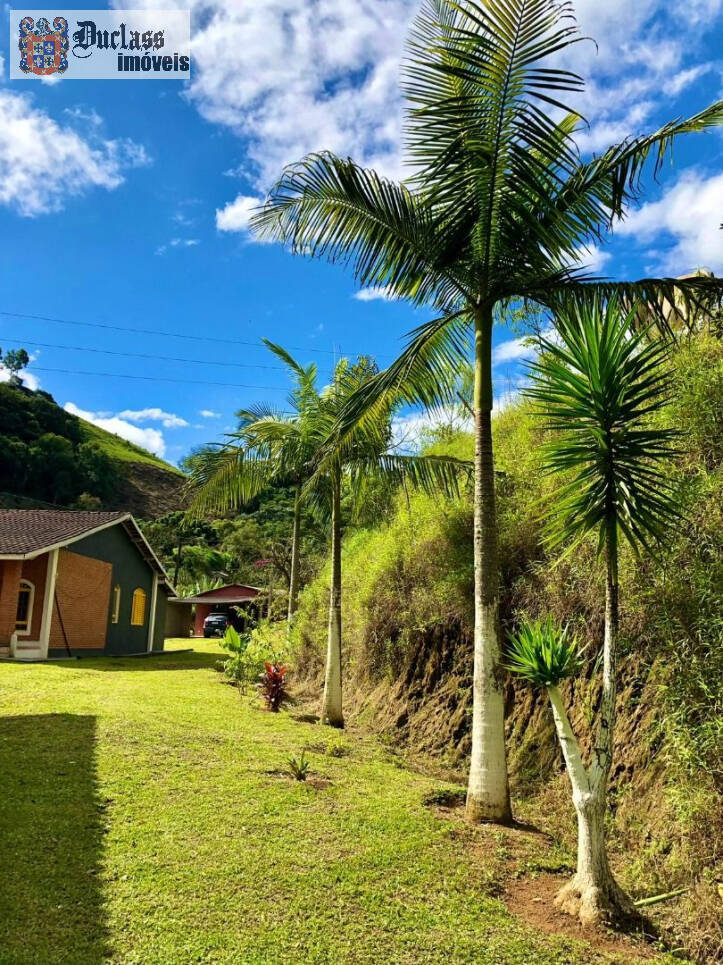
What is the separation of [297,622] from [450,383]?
8541 mm

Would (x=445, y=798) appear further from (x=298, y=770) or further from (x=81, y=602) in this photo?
(x=81, y=602)

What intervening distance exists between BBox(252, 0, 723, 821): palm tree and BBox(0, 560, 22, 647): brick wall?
46.1 feet

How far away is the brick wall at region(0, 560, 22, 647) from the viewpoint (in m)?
16.7

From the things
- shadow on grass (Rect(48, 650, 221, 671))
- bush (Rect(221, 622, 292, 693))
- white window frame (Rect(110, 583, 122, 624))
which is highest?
white window frame (Rect(110, 583, 122, 624))

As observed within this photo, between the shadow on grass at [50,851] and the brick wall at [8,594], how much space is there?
1109 cm

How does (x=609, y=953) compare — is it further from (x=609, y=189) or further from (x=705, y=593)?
(x=609, y=189)

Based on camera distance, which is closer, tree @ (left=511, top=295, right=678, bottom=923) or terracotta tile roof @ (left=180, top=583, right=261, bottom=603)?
tree @ (left=511, top=295, right=678, bottom=923)

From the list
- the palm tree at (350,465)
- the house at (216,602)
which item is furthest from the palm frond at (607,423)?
the house at (216,602)

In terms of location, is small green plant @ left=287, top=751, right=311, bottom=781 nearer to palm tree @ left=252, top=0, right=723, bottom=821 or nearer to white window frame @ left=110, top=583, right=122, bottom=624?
palm tree @ left=252, top=0, right=723, bottom=821

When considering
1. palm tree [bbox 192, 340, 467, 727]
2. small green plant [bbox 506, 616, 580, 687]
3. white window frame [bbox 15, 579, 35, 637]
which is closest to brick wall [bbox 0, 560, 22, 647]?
white window frame [bbox 15, 579, 35, 637]

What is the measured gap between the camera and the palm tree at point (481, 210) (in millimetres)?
5215

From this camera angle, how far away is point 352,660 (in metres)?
11.7

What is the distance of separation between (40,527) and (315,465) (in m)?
13.6

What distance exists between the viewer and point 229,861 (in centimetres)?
443
